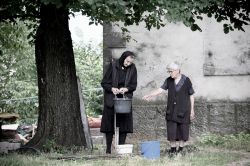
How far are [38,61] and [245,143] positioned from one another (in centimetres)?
441

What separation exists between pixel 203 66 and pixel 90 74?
9751 millimetres

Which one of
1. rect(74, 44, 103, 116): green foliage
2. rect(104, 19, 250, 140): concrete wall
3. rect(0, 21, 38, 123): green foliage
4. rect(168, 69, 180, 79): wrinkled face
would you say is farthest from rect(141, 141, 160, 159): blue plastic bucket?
rect(0, 21, 38, 123): green foliage

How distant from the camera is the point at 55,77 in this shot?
34.3 ft

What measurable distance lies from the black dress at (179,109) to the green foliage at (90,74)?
Result: 31.7ft

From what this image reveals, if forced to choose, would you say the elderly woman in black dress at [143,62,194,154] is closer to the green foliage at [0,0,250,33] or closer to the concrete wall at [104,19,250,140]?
the green foliage at [0,0,250,33]

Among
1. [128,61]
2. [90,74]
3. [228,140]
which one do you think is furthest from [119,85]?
[90,74]

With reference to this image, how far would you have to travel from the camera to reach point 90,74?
21.8m

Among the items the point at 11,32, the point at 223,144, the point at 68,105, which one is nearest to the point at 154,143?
the point at 68,105

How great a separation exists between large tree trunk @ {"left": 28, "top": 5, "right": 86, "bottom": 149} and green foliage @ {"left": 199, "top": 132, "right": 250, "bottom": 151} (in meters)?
2.80

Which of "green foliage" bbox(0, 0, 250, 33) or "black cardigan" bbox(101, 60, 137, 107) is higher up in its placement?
"green foliage" bbox(0, 0, 250, 33)

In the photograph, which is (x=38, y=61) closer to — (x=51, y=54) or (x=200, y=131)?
(x=51, y=54)

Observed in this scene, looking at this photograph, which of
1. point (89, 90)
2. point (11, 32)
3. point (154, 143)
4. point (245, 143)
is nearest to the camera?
point (154, 143)

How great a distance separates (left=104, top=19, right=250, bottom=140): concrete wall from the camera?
12.4 meters

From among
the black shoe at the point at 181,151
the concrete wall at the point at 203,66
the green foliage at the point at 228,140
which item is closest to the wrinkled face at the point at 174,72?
the black shoe at the point at 181,151
